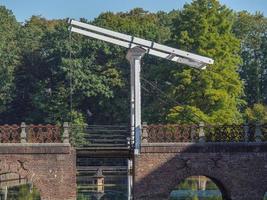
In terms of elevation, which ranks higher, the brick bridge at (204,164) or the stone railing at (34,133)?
the stone railing at (34,133)

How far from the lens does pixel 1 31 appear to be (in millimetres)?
50750

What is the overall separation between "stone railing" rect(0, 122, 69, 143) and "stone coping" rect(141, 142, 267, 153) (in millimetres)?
2651

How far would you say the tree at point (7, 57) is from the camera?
157 ft

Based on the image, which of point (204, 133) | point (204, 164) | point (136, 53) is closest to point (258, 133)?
point (204, 133)

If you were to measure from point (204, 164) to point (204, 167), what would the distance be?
4.0 inches

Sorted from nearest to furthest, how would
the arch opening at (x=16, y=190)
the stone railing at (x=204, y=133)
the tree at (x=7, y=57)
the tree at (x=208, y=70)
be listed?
the stone railing at (x=204, y=133)
the arch opening at (x=16, y=190)
the tree at (x=208, y=70)
the tree at (x=7, y=57)

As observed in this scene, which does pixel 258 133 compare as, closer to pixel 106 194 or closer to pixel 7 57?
pixel 106 194

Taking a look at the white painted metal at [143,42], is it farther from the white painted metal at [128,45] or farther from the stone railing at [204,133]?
the stone railing at [204,133]

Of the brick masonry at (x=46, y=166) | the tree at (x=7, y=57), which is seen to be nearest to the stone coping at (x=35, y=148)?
the brick masonry at (x=46, y=166)

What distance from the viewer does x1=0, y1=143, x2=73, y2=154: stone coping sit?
24922mm

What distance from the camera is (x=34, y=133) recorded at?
25.5 metres

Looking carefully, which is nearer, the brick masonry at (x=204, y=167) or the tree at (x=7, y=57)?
the brick masonry at (x=204, y=167)

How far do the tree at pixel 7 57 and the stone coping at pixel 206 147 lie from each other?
77.9 feet

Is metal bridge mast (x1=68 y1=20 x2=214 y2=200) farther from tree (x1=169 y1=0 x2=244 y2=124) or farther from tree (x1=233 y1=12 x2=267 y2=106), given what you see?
tree (x1=233 y1=12 x2=267 y2=106)
